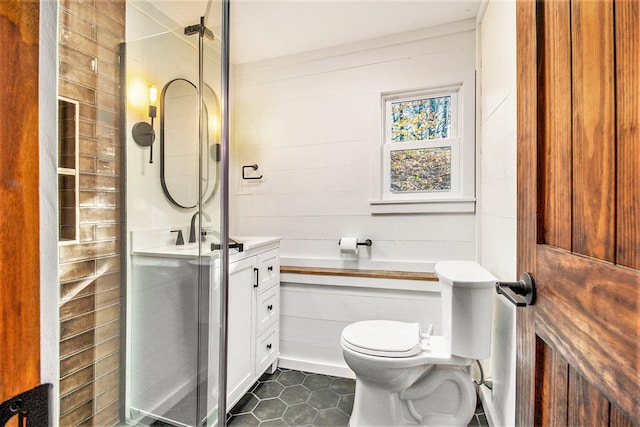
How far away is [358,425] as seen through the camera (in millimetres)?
1427

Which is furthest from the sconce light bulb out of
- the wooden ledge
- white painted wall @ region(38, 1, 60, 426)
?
the wooden ledge

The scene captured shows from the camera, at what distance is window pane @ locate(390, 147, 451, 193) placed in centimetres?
199

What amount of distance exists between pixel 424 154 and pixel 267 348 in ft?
5.74

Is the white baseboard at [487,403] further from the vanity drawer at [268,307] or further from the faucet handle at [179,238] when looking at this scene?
the faucet handle at [179,238]

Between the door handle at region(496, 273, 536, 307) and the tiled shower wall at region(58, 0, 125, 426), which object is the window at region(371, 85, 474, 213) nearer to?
the door handle at region(496, 273, 536, 307)

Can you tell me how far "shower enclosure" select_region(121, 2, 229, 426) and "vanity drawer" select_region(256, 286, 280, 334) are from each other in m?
0.58

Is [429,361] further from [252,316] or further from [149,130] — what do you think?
[149,130]

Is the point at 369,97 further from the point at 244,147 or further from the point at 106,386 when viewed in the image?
the point at 106,386

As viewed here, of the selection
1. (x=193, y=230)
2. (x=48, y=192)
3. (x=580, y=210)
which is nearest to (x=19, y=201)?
(x=48, y=192)

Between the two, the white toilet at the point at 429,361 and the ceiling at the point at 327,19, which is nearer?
the white toilet at the point at 429,361

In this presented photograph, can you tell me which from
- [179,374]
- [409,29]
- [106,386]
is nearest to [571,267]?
[179,374]

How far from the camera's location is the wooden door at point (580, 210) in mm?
346

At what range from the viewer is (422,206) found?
77.9 inches

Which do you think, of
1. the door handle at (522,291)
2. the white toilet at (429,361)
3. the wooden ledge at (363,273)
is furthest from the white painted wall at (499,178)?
the door handle at (522,291)
